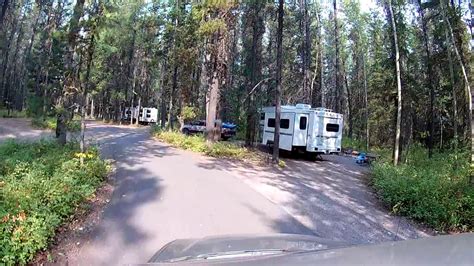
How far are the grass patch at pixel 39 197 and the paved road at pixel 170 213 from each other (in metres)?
0.62

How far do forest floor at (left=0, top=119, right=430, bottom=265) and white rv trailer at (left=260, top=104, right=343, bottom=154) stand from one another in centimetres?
602

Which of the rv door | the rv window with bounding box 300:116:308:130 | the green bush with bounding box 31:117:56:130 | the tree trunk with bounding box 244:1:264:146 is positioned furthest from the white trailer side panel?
the green bush with bounding box 31:117:56:130

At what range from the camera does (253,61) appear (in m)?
26.4

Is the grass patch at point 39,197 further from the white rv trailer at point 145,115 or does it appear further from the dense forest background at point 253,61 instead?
the white rv trailer at point 145,115

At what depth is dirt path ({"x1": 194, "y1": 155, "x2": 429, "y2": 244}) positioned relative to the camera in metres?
8.95

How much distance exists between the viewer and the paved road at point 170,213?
724 cm

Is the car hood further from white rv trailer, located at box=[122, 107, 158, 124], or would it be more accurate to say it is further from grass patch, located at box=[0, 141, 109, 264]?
white rv trailer, located at box=[122, 107, 158, 124]

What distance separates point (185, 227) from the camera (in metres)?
8.21

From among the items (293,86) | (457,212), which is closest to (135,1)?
(293,86)

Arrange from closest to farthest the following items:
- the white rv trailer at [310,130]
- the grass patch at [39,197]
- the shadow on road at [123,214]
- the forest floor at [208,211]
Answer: the grass patch at [39,197]
the shadow on road at [123,214]
the forest floor at [208,211]
the white rv trailer at [310,130]

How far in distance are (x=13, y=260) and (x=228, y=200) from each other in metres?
Answer: 5.24

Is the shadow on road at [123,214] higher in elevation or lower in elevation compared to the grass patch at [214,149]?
lower

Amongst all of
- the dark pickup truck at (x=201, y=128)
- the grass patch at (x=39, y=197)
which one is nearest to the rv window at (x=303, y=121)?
the grass patch at (x=39, y=197)

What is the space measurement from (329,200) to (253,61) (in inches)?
637
